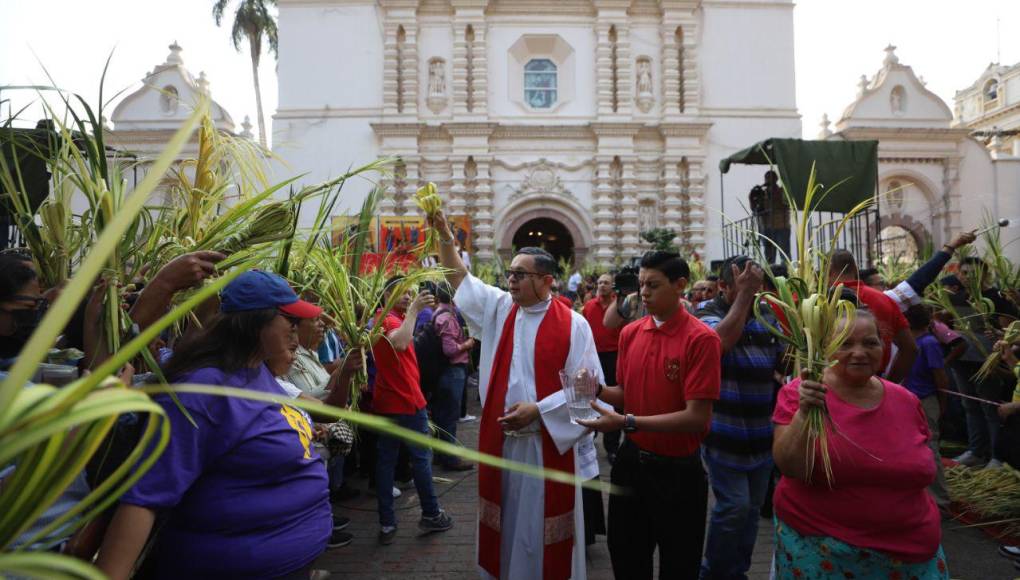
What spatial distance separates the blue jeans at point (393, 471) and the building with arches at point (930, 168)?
2122 centimetres

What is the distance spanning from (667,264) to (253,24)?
2765 cm

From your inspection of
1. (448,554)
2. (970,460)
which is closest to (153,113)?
(448,554)

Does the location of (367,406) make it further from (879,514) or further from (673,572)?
(879,514)

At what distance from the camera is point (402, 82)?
812 inches

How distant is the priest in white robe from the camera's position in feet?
10.4

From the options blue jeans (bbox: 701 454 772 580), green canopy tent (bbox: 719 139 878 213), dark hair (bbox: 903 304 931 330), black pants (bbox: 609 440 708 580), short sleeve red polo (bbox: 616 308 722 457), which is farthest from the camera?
green canopy tent (bbox: 719 139 878 213)

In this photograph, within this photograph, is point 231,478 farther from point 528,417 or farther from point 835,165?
point 835,165

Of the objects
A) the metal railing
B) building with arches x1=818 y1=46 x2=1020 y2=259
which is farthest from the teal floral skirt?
building with arches x1=818 y1=46 x2=1020 y2=259

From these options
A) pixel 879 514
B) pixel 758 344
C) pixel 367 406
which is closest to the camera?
pixel 879 514

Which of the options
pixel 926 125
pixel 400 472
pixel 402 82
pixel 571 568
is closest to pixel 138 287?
pixel 571 568

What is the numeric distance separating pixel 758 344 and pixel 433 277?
2087 millimetres

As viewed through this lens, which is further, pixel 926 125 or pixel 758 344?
pixel 926 125

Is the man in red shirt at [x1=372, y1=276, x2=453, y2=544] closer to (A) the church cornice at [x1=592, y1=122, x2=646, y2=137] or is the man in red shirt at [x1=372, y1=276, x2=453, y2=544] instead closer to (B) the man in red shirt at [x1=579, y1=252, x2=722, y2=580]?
(B) the man in red shirt at [x1=579, y1=252, x2=722, y2=580]

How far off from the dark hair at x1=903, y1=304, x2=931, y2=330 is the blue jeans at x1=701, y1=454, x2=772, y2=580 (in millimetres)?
3279
